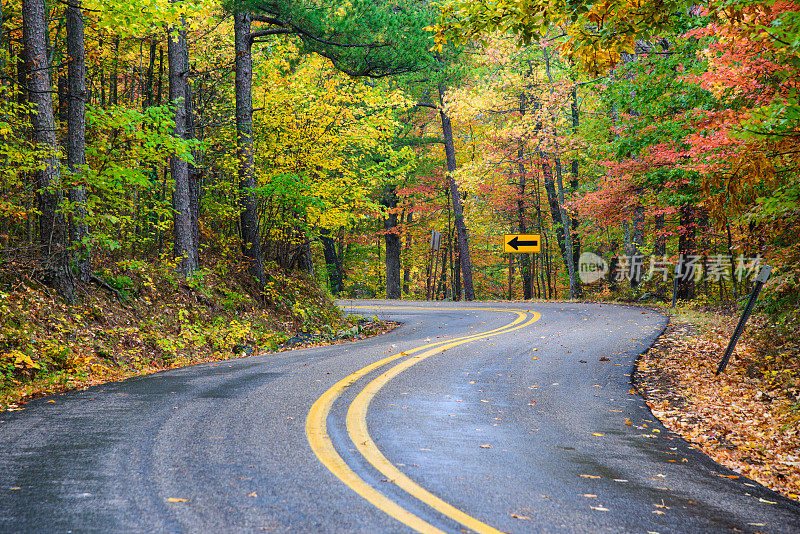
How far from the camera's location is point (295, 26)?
42.1 ft

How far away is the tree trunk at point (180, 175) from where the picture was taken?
12164 millimetres

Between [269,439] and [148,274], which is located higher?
[148,274]

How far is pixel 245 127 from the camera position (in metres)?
13.3

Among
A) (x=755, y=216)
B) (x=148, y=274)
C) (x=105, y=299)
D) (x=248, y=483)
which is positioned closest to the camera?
(x=248, y=483)

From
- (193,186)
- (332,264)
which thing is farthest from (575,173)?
(193,186)

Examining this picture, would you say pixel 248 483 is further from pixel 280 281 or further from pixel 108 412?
pixel 280 281

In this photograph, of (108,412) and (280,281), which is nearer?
(108,412)

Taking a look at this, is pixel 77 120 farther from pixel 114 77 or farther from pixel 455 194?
pixel 455 194

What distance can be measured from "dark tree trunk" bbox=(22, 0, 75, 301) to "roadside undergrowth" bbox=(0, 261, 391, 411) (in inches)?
13.2

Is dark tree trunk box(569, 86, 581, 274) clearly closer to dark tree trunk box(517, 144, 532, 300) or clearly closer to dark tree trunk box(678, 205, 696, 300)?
dark tree trunk box(517, 144, 532, 300)

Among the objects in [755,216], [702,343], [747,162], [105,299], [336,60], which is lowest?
[702,343]

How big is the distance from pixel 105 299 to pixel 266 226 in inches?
227

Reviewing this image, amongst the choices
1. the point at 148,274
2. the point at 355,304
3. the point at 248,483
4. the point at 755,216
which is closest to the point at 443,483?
the point at 248,483

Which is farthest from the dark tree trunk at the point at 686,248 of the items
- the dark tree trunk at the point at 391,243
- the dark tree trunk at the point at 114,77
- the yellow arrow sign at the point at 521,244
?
the dark tree trunk at the point at 114,77
